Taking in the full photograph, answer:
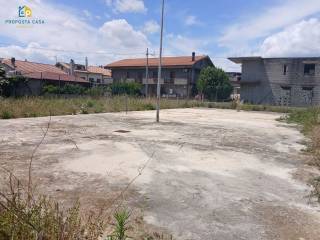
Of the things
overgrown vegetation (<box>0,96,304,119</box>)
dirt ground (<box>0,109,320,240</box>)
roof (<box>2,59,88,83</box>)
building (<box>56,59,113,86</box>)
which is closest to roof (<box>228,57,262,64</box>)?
overgrown vegetation (<box>0,96,304,119</box>)

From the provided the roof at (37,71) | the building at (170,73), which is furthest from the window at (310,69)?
the roof at (37,71)

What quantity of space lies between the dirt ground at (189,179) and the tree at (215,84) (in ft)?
88.8

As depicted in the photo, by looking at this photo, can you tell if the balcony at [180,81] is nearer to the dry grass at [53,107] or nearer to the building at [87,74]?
the building at [87,74]

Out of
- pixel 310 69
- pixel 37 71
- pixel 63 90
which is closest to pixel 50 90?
pixel 63 90

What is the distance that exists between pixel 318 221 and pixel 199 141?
16.8 feet

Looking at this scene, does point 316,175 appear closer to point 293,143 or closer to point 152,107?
point 293,143

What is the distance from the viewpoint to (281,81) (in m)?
34.0

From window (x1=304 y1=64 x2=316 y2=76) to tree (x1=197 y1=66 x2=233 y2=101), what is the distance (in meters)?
8.09

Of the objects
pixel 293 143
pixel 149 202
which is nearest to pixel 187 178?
pixel 149 202

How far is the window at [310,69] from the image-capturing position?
3247 centimetres

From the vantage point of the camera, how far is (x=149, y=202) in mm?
3891

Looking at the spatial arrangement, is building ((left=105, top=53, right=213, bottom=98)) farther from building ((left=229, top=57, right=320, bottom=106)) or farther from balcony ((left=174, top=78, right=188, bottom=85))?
building ((left=229, top=57, right=320, bottom=106))

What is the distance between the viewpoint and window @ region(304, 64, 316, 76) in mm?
32469

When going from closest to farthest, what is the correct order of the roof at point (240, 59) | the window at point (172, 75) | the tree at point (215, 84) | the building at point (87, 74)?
the roof at point (240, 59) → the tree at point (215, 84) → the window at point (172, 75) → the building at point (87, 74)
